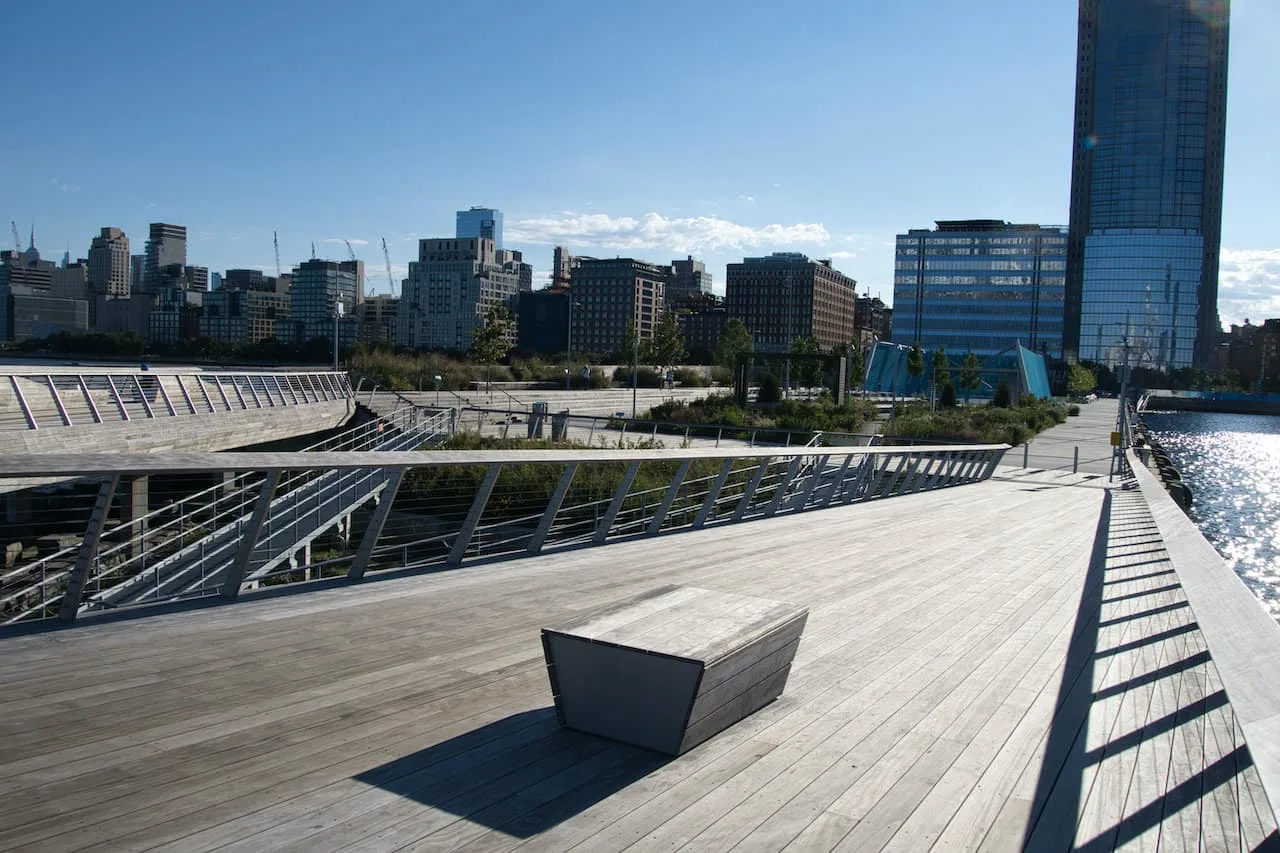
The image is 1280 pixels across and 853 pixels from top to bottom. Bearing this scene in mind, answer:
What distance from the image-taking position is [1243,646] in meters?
3.75

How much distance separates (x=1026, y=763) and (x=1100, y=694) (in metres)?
1.26

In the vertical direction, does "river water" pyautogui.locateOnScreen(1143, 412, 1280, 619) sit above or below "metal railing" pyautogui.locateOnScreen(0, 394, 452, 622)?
below

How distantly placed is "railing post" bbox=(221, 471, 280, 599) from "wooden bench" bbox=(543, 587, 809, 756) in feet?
8.24

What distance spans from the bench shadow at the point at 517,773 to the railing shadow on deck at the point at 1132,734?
158 cm

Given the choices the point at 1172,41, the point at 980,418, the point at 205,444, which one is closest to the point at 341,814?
the point at 205,444

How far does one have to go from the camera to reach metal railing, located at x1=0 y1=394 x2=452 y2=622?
616cm

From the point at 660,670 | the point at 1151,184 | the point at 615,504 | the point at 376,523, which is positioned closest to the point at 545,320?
the point at 1151,184

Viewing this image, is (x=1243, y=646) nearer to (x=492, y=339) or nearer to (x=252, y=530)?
(x=252, y=530)

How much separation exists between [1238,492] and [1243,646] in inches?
1846

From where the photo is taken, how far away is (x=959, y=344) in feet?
492

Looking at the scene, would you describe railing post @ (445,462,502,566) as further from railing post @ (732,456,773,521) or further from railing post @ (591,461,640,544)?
railing post @ (732,456,773,521)

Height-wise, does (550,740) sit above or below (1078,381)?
below

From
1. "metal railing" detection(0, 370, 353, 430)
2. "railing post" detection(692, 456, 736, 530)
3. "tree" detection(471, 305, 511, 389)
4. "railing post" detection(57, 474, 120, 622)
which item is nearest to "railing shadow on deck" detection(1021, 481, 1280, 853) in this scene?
"railing post" detection(692, 456, 736, 530)

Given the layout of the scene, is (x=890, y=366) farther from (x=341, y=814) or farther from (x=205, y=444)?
(x=341, y=814)
